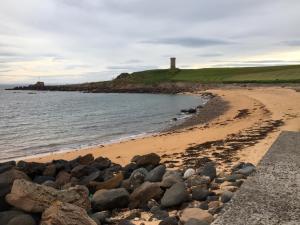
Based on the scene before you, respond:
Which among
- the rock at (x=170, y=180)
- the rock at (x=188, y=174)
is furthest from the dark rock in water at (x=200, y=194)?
the rock at (x=188, y=174)

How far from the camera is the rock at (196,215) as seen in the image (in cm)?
602

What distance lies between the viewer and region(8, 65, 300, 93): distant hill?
88062mm

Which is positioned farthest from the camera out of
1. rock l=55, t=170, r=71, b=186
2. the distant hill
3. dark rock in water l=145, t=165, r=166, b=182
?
the distant hill

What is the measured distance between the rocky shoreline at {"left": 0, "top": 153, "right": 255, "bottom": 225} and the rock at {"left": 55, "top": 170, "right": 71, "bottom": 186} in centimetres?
3

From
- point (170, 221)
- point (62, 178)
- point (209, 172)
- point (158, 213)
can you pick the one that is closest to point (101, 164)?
point (62, 178)

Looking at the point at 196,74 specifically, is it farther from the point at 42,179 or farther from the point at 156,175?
the point at 156,175

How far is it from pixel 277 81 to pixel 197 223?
7420cm

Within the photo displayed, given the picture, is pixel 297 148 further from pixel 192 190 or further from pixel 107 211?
pixel 107 211

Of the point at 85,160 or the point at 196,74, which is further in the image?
the point at 196,74

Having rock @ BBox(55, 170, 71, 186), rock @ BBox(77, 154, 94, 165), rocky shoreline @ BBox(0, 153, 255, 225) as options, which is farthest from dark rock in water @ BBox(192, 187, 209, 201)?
rock @ BBox(77, 154, 94, 165)

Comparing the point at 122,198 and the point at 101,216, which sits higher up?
the point at 122,198

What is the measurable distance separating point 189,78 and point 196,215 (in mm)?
104508

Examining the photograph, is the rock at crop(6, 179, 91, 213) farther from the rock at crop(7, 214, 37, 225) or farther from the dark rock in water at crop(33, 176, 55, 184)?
the dark rock in water at crop(33, 176, 55, 184)

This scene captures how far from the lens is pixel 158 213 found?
7.05m
